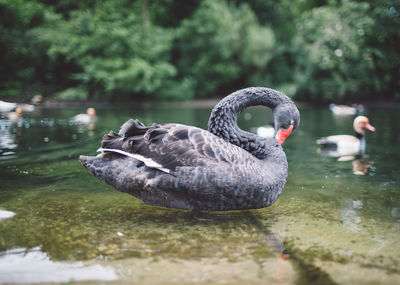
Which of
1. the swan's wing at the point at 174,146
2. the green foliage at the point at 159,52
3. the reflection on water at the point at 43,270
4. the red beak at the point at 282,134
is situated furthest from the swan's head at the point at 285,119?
the green foliage at the point at 159,52

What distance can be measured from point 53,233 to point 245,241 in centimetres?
Result: 140

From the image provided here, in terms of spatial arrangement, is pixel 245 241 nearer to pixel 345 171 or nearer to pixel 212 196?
pixel 212 196

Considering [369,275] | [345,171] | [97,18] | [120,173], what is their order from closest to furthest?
[369,275] < [120,173] < [345,171] < [97,18]

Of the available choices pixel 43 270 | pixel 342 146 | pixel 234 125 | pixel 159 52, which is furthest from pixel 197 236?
pixel 159 52

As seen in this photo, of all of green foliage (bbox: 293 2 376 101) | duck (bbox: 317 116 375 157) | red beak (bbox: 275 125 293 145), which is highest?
green foliage (bbox: 293 2 376 101)

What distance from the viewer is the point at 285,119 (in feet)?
11.3

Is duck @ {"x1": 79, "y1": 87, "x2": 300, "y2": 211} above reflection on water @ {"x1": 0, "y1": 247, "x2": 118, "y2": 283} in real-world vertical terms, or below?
above

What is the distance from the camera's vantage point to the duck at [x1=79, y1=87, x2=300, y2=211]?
9.37 feet

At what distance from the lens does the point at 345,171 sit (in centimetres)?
498

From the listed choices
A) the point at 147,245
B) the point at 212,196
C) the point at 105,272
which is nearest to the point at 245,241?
the point at 212,196

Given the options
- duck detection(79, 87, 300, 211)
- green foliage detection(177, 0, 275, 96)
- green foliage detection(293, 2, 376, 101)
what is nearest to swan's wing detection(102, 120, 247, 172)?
duck detection(79, 87, 300, 211)

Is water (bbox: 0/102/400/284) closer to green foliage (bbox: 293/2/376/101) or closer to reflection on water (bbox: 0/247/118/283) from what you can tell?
reflection on water (bbox: 0/247/118/283)

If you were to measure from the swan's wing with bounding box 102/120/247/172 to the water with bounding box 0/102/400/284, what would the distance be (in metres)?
0.49

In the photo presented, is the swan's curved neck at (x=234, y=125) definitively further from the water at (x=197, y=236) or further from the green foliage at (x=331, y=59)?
the green foliage at (x=331, y=59)
